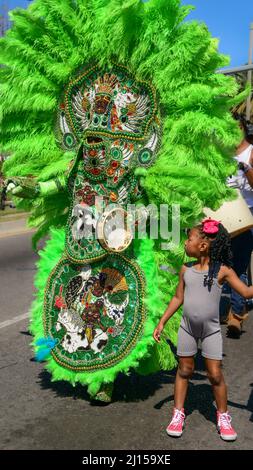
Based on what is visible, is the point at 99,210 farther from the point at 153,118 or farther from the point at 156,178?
the point at 153,118

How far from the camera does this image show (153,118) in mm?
4145

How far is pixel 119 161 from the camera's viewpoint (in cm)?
410

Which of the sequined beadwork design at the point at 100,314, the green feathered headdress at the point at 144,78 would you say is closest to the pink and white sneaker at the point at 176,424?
the sequined beadwork design at the point at 100,314

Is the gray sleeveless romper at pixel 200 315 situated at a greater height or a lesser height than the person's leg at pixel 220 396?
greater

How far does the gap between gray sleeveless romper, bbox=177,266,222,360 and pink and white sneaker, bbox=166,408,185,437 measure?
344 millimetres

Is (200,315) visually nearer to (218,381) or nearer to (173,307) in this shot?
(173,307)

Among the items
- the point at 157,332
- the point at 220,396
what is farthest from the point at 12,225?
the point at 220,396

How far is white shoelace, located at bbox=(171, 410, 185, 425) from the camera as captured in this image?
3764 millimetres

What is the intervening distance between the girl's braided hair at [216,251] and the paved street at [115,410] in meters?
0.88

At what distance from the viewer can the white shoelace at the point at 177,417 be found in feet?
12.3

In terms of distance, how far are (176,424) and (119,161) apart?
1637mm

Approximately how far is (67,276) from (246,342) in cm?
221
